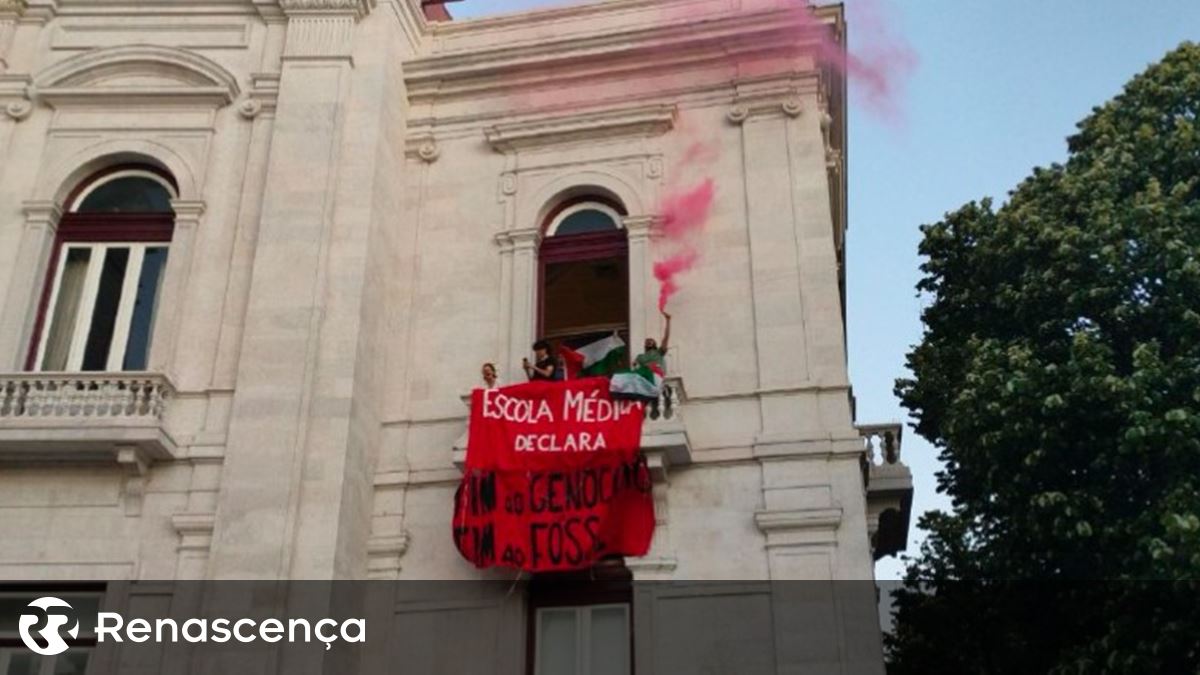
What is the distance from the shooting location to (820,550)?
12.2m

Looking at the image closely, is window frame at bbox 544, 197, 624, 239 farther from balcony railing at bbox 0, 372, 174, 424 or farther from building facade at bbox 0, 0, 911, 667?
balcony railing at bbox 0, 372, 174, 424

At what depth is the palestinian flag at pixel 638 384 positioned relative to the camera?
12.8 m

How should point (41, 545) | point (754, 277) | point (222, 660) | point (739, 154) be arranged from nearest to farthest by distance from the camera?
point (222, 660), point (41, 545), point (754, 277), point (739, 154)

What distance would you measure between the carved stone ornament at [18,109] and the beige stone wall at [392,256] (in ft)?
0.24

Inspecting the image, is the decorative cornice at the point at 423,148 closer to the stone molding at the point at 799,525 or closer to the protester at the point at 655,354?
the protester at the point at 655,354

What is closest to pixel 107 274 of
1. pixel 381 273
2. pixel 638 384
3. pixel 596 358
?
pixel 381 273

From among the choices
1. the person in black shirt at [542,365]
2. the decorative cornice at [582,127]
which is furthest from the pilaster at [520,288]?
the decorative cornice at [582,127]

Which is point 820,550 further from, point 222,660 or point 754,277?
point 222,660

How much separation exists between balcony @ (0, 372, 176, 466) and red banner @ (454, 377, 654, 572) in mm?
3457

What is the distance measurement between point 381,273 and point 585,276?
259cm

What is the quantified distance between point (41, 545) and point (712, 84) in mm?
9700

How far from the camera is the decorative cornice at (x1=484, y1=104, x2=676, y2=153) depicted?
49.9 feet

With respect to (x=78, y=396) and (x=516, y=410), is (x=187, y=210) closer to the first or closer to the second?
(x=78, y=396)

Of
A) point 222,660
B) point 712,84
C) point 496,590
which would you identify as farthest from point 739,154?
point 222,660
